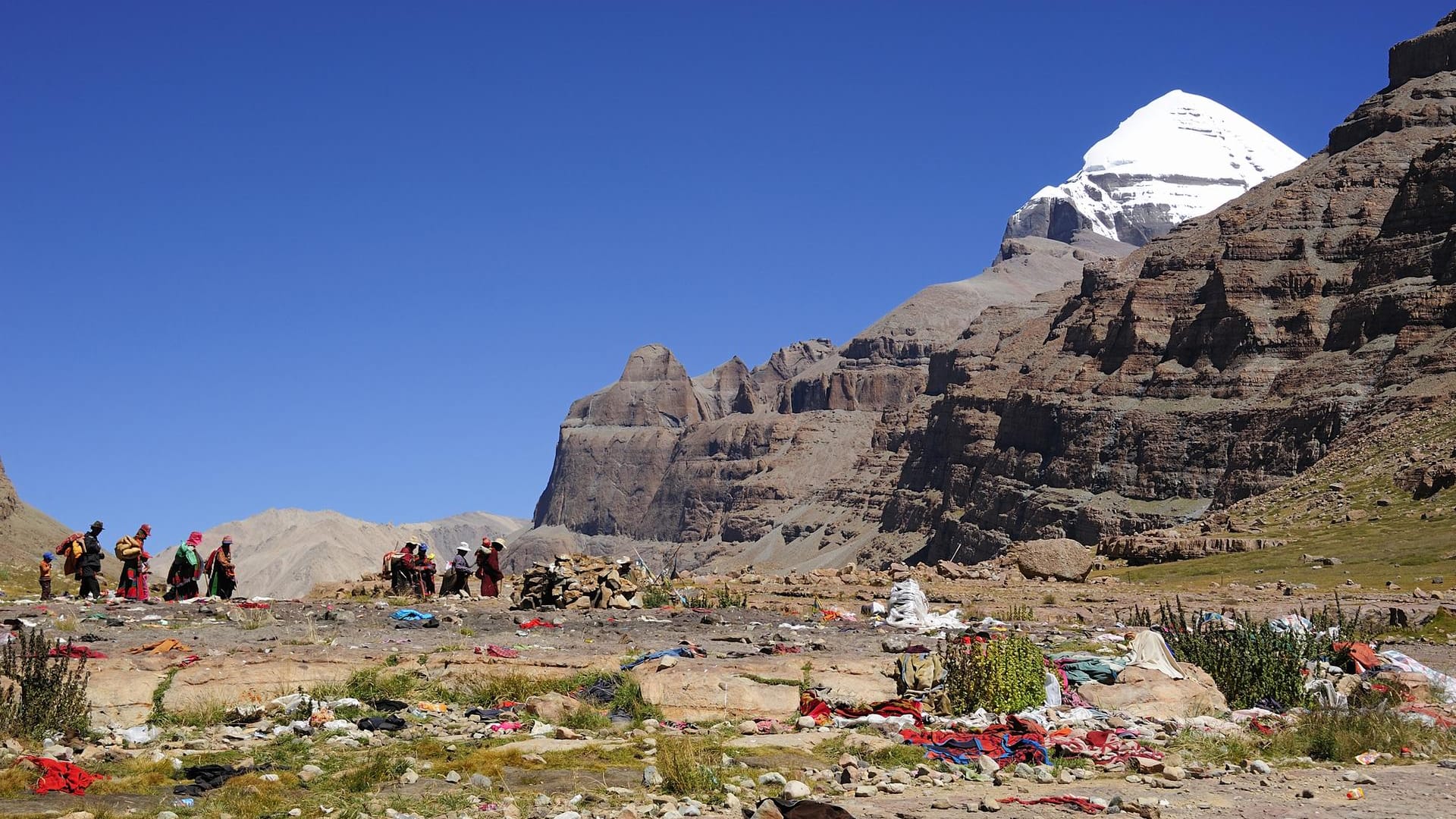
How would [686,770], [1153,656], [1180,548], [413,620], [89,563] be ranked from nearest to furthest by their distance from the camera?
[686,770]
[1153,656]
[413,620]
[89,563]
[1180,548]

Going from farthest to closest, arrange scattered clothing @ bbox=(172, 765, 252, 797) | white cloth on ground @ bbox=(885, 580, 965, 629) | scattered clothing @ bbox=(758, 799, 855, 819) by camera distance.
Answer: white cloth on ground @ bbox=(885, 580, 965, 629) < scattered clothing @ bbox=(172, 765, 252, 797) < scattered clothing @ bbox=(758, 799, 855, 819)

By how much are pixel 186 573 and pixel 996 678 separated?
20.1 metres

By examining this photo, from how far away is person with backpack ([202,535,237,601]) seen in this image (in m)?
30.9

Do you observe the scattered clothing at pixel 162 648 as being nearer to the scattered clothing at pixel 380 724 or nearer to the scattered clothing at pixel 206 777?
the scattered clothing at pixel 380 724

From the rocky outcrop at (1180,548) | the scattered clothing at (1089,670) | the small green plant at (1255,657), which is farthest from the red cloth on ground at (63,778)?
the rocky outcrop at (1180,548)

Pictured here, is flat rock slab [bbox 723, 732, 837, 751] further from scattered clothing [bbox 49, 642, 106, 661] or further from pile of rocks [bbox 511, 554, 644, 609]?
pile of rocks [bbox 511, 554, 644, 609]

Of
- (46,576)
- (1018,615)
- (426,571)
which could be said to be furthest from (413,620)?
(1018,615)

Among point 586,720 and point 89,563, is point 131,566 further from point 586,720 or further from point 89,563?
point 586,720

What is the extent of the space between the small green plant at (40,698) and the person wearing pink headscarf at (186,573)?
15.7 m

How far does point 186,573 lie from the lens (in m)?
30.3

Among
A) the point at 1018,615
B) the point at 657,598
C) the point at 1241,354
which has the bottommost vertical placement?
the point at 1018,615

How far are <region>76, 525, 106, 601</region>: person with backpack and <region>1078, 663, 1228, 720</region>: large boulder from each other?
2155 cm

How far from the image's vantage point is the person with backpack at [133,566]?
97.0 ft

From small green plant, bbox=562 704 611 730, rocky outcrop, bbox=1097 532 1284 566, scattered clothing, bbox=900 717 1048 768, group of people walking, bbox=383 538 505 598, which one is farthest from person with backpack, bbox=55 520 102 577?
rocky outcrop, bbox=1097 532 1284 566
